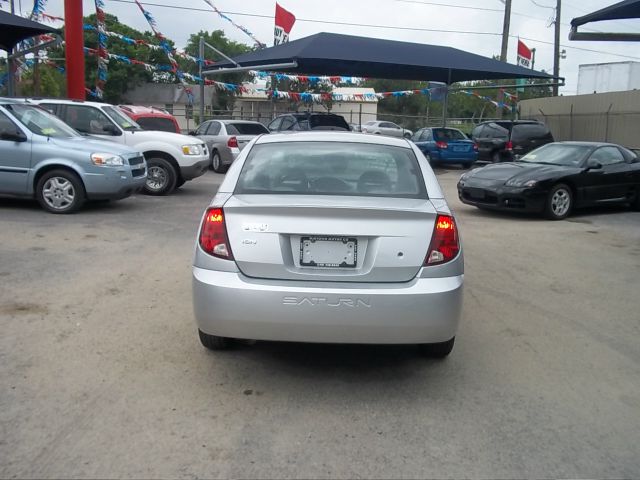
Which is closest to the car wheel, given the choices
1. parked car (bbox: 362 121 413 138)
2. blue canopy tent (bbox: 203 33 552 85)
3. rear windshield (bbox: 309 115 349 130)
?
rear windshield (bbox: 309 115 349 130)

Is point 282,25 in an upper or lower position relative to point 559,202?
upper

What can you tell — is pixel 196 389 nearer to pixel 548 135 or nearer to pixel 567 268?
pixel 567 268

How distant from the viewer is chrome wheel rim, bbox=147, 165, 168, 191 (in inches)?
502

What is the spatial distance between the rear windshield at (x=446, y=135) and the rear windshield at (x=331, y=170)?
1662cm

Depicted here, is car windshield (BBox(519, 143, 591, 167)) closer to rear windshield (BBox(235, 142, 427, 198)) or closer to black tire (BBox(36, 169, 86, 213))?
rear windshield (BBox(235, 142, 427, 198))

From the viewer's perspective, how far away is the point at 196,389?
157 inches

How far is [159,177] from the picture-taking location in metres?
12.8

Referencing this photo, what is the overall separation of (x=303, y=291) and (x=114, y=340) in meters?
1.89

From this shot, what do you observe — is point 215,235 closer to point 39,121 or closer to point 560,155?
point 39,121

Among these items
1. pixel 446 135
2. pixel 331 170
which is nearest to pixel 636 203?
pixel 446 135

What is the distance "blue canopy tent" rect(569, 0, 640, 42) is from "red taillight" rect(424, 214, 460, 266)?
7428 mm

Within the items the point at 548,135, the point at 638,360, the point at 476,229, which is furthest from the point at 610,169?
the point at 548,135

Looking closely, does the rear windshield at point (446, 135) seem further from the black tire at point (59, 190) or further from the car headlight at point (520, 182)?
the black tire at point (59, 190)

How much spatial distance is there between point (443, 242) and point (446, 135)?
17904mm
